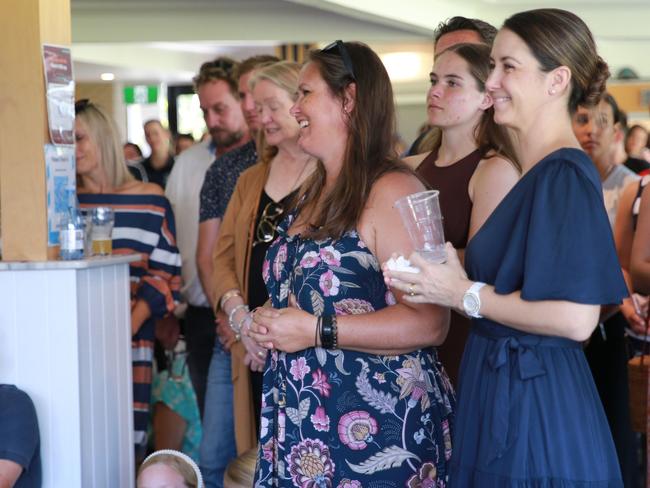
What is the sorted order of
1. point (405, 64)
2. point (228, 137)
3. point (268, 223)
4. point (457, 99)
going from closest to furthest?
1. point (457, 99)
2. point (268, 223)
3. point (228, 137)
4. point (405, 64)

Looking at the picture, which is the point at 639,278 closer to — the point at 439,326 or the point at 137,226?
the point at 439,326

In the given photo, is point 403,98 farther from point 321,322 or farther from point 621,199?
point 321,322

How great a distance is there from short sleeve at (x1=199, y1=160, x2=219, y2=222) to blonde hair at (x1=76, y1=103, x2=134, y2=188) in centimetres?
33

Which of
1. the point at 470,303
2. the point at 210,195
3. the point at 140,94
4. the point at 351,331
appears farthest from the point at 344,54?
the point at 140,94

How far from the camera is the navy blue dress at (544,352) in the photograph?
196 cm

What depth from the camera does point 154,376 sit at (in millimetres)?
4703

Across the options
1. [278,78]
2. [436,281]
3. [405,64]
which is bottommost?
[436,281]

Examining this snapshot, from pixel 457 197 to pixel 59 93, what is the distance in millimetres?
1292

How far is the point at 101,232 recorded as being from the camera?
11.4ft

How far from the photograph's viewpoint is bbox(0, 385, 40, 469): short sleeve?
9.47 ft

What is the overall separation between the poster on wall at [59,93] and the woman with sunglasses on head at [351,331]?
1.01 meters

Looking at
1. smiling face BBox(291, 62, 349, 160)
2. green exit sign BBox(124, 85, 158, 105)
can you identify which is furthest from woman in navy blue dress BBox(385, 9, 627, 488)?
green exit sign BBox(124, 85, 158, 105)

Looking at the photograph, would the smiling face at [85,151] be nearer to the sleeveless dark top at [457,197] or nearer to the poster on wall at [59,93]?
the poster on wall at [59,93]

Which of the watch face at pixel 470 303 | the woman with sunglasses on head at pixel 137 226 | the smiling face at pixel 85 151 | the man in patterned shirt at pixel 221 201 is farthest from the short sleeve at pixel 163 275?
the watch face at pixel 470 303
